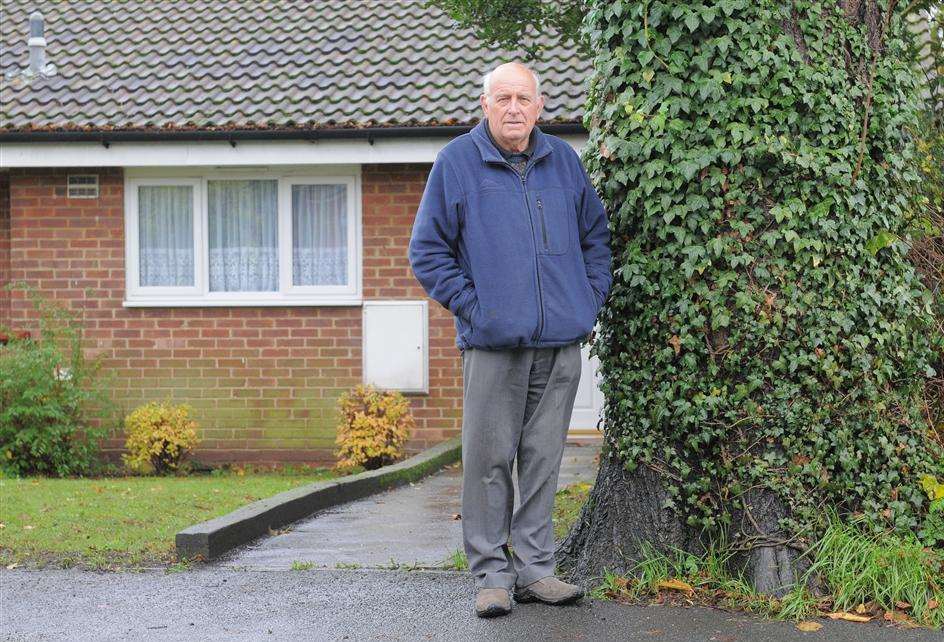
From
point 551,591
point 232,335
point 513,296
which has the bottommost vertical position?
point 551,591

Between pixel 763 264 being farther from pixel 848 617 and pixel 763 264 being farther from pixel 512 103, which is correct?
pixel 848 617

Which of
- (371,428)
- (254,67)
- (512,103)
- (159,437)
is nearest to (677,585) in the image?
(512,103)

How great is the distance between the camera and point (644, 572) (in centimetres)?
525

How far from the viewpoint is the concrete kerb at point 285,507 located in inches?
248

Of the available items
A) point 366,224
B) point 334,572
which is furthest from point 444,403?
point 334,572

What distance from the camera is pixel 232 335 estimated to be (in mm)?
12953

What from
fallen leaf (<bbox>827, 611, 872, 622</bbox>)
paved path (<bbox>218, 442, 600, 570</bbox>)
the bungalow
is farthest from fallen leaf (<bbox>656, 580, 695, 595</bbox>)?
the bungalow

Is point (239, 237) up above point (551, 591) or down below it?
above

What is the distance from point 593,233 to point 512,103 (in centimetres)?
64

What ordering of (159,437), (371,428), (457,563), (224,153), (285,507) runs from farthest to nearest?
(224,153) < (159,437) < (371,428) < (285,507) < (457,563)

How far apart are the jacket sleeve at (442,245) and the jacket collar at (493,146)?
148 mm

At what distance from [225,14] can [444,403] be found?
5.65 m

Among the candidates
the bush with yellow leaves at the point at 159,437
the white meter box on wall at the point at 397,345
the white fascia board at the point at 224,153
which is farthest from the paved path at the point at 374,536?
the white fascia board at the point at 224,153

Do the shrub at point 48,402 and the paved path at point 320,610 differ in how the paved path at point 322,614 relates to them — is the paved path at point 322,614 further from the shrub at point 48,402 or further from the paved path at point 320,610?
the shrub at point 48,402
